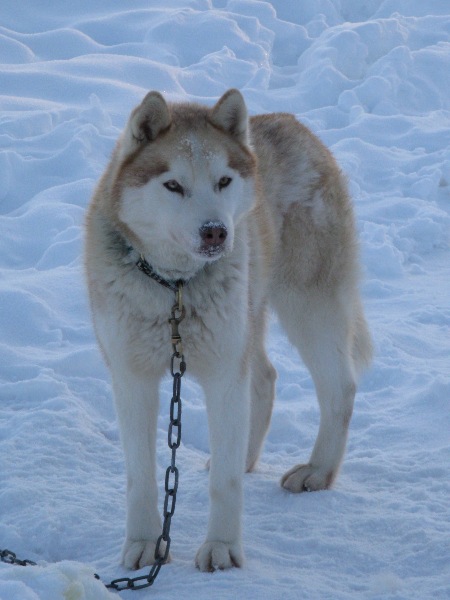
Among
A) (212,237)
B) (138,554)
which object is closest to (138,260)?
(212,237)

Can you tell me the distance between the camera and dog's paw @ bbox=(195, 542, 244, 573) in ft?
9.88

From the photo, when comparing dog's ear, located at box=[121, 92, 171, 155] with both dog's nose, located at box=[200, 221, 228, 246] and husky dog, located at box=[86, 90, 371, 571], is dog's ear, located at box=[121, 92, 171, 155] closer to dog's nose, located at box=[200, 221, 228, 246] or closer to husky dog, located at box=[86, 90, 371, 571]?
husky dog, located at box=[86, 90, 371, 571]

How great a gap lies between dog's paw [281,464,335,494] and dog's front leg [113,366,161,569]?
0.85 metres

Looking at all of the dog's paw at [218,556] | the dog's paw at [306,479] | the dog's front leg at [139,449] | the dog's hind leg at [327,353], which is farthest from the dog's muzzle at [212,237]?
the dog's paw at [306,479]

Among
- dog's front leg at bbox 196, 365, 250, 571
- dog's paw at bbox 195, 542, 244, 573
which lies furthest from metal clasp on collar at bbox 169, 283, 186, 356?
dog's paw at bbox 195, 542, 244, 573

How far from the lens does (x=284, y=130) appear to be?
4164 millimetres

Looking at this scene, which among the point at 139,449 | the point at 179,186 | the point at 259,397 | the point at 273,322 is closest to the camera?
the point at 179,186

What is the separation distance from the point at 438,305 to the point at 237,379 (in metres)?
3.35

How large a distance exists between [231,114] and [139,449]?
4.20 feet

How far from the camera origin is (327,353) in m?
4.09

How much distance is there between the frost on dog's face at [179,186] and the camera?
9.52ft

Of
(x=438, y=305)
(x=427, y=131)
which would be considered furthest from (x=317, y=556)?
(x=427, y=131)

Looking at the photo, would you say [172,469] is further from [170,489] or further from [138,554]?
[138,554]

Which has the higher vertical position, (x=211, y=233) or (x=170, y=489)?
(x=211, y=233)
